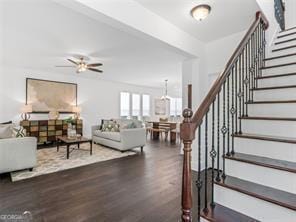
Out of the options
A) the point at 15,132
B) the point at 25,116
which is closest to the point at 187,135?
the point at 15,132

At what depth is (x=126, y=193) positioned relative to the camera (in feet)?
8.41

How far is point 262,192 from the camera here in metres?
1.42

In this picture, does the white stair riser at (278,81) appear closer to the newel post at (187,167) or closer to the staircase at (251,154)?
the staircase at (251,154)

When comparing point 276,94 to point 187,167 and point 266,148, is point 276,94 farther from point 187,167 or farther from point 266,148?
point 187,167

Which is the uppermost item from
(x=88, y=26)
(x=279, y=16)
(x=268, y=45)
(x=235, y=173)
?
(x=279, y=16)

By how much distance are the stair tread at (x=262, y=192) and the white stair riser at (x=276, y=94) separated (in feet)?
4.19

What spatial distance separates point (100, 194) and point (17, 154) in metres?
1.89

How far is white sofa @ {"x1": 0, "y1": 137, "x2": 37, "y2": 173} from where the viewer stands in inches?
123

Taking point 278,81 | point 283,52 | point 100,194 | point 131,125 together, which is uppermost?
point 283,52

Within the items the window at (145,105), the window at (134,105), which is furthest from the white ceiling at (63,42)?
the window at (145,105)

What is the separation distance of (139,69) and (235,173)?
4.98m

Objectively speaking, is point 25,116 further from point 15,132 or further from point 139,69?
point 139,69

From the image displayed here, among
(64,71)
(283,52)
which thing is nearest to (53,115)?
→ (64,71)

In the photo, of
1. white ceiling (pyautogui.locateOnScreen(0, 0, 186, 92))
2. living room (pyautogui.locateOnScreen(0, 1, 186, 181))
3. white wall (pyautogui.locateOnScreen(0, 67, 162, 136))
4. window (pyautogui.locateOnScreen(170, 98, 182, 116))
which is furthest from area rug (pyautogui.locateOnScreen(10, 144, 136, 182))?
window (pyautogui.locateOnScreen(170, 98, 182, 116))
